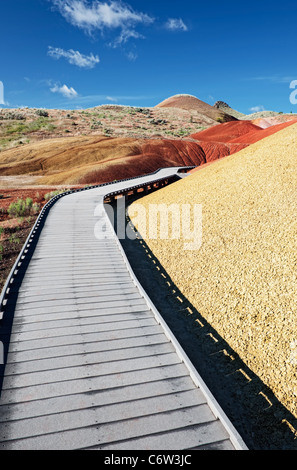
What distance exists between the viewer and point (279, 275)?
9.61 metres

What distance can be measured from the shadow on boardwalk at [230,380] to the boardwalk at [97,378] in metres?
1.53

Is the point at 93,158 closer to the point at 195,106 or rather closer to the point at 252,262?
the point at 252,262

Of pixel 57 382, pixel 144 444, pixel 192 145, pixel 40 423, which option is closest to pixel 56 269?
pixel 57 382

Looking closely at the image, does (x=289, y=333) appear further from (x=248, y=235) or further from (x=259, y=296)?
(x=248, y=235)

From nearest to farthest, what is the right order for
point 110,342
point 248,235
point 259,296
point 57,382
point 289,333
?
point 57,382 < point 110,342 < point 289,333 < point 259,296 < point 248,235

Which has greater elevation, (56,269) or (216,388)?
(56,269)

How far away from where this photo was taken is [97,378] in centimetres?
581

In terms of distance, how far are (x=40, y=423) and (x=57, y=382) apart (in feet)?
2.86

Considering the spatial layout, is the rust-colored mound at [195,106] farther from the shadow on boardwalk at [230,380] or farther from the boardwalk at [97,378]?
the boardwalk at [97,378]

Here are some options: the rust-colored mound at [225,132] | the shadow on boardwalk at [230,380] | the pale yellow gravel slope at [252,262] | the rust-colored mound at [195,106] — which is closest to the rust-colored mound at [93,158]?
the rust-colored mound at [225,132]

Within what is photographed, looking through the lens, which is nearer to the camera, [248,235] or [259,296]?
[259,296]

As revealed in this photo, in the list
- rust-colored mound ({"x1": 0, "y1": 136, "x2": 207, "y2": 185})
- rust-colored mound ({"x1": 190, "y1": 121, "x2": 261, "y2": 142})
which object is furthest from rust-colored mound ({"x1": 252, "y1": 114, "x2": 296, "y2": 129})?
rust-colored mound ({"x1": 0, "y1": 136, "x2": 207, "y2": 185})

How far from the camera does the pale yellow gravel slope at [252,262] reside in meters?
7.82

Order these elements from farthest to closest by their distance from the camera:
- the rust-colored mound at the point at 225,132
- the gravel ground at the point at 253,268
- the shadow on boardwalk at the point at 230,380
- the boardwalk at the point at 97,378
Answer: the rust-colored mound at the point at 225,132, the gravel ground at the point at 253,268, the shadow on boardwalk at the point at 230,380, the boardwalk at the point at 97,378
